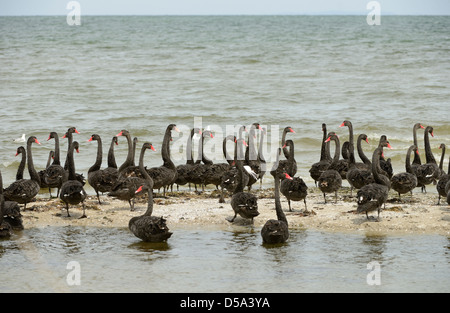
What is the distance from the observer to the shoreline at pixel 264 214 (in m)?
9.93

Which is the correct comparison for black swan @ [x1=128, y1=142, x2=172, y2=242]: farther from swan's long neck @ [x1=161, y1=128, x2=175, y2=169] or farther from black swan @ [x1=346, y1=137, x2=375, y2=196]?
black swan @ [x1=346, y1=137, x2=375, y2=196]

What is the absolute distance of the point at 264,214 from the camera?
35.2 ft

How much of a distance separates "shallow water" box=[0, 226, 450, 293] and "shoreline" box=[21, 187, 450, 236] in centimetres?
33

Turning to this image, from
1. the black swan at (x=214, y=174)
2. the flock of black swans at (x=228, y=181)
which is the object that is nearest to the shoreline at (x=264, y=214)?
the flock of black swans at (x=228, y=181)

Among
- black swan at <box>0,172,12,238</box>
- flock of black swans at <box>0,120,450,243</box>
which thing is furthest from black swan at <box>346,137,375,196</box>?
black swan at <box>0,172,12,238</box>

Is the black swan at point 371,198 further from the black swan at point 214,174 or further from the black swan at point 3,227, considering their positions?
the black swan at point 3,227

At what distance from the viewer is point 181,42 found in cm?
5009

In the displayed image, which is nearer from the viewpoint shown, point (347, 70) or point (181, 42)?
point (347, 70)

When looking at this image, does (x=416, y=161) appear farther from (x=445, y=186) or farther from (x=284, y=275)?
(x=284, y=275)

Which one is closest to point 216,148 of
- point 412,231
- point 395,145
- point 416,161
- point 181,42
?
point 395,145

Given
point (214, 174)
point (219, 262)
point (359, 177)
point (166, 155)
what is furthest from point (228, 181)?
point (219, 262)

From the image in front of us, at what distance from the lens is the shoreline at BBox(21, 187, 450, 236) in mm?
9930
